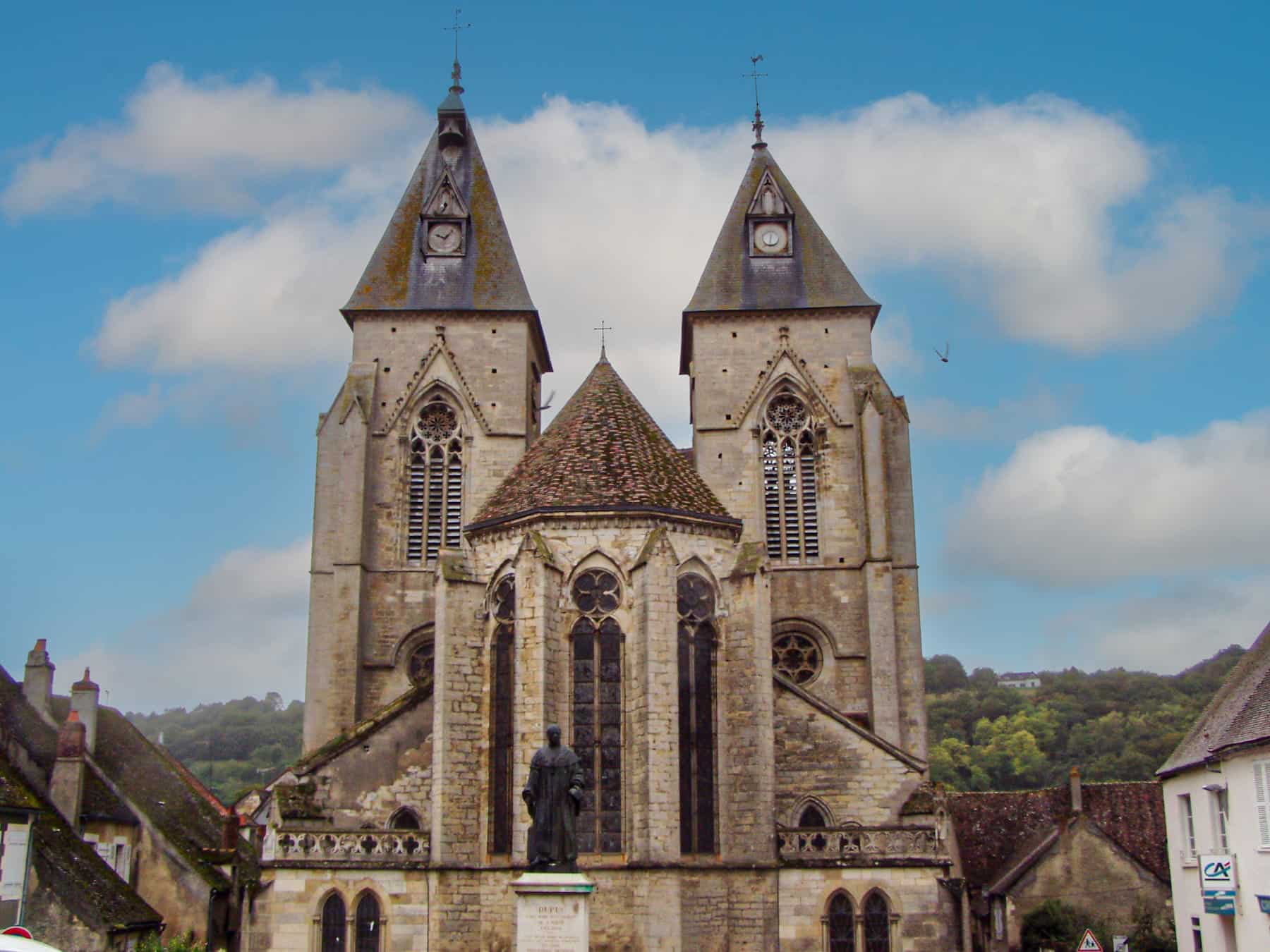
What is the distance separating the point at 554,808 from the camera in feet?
53.7

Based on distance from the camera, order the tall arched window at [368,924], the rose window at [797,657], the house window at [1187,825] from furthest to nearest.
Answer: the rose window at [797,657] → the house window at [1187,825] → the tall arched window at [368,924]

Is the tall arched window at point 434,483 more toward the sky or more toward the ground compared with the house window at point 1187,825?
more toward the sky

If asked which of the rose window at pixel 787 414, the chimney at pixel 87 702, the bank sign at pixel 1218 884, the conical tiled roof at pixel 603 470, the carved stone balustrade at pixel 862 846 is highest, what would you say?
the rose window at pixel 787 414

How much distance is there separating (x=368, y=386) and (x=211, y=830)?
1103 centimetres

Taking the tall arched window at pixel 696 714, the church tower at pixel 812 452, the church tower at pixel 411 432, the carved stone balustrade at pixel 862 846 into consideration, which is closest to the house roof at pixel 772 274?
the church tower at pixel 812 452

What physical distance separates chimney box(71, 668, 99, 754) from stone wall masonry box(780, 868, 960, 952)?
53.0 feet

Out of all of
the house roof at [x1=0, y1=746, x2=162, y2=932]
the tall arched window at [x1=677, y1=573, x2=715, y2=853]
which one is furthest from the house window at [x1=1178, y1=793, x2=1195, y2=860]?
the house roof at [x1=0, y1=746, x2=162, y2=932]

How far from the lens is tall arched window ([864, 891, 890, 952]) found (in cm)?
2178

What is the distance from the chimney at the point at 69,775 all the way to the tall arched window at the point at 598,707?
11.2 m

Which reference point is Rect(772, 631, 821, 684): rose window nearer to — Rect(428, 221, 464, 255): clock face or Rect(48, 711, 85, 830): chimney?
Rect(428, 221, 464, 255): clock face

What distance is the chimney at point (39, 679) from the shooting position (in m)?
29.2

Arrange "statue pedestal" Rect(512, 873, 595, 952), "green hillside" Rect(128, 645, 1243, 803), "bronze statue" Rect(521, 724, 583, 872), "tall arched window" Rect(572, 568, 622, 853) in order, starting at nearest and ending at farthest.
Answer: "statue pedestal" Rect(512, 873, 595, 952) < "bronze statue" Rect(521, 724, 583, 872) < "tall arched window" Rect(572, 568, 622, 853) < "green hillside" Rect(128, 645, 1243, 803)

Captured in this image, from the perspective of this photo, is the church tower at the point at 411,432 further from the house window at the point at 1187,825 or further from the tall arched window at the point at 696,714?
the house window at the point at 1187,825

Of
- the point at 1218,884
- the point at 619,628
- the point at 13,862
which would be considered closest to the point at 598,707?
the point at 619,628
